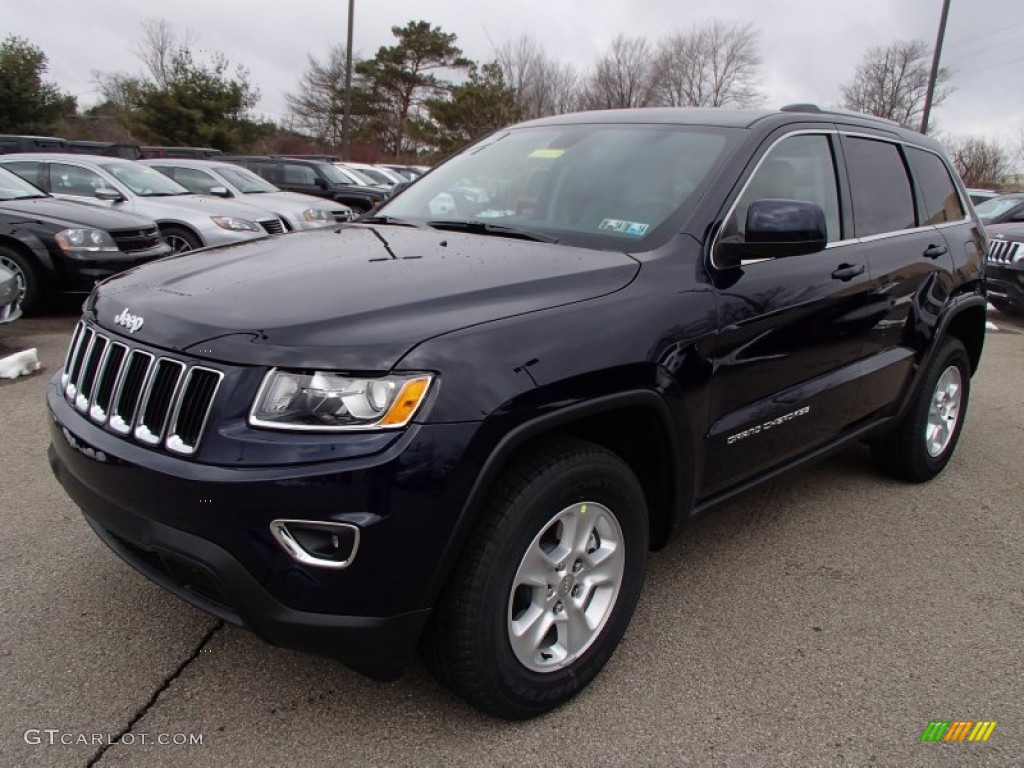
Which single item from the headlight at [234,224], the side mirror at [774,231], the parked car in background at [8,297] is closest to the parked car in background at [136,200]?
the headlight at [234,224]

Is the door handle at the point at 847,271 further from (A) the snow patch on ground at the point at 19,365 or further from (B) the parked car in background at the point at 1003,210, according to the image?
(B) the parked car in background at the point at 1003,210

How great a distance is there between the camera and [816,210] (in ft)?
8.89

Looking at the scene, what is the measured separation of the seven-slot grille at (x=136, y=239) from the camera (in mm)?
7891

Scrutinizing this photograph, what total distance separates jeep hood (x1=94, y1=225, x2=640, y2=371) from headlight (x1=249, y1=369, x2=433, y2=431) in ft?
0.13

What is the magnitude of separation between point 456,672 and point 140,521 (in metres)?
0.91

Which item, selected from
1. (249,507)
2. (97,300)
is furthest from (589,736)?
(97,300)

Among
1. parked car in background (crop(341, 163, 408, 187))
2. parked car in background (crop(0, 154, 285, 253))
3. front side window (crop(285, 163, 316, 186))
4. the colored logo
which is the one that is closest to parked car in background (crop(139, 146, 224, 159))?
parked car in background (crop(341, 163, 408, 187))

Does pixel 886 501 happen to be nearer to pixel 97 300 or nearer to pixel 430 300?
pixel 430 300

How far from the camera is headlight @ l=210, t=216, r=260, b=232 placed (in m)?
9.70

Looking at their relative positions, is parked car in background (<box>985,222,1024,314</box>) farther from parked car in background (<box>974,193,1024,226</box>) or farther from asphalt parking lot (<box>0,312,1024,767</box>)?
asphalt parking lot (<box>0,312,1024,767</box>)

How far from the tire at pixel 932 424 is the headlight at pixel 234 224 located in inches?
310

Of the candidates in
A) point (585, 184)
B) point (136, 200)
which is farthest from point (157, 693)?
point (136, 200)

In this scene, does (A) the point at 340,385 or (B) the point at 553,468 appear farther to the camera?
(B) the point at 553,468

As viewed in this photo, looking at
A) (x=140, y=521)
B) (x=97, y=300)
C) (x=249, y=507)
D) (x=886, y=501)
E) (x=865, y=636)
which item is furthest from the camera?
(x=886, y=501)
